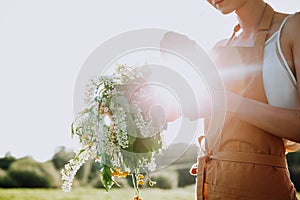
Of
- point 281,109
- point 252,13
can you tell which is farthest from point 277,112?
point 252,13

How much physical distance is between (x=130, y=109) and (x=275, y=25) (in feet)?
1.23

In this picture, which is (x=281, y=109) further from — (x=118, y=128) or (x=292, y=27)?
(x=118, y=128)

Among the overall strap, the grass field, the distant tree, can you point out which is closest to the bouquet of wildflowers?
the overall strap

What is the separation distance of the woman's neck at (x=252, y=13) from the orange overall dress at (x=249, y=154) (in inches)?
0.8

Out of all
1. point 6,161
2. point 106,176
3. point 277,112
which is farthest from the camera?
point 6,161

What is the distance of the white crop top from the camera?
100cm

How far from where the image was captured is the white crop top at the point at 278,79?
999 mm

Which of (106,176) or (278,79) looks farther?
(106,176)

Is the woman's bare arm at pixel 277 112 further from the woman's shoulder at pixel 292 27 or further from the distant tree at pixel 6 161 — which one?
the distant tree at pixel 6 161

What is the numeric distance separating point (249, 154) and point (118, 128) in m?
0.29

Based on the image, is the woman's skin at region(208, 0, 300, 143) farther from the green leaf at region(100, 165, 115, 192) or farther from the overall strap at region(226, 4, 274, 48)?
the green leaf at region(100, 165, 115, 192)

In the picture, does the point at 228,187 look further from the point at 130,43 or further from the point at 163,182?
the point at 163,182

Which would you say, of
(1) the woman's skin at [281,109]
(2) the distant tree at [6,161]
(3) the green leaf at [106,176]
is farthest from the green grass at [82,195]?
(1) the woman's skin at [281,109]

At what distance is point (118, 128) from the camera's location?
105 centimetres
